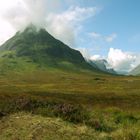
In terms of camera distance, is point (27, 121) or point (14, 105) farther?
point (14, 105)

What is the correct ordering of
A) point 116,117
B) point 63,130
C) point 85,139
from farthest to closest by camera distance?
point 116,117
point 63,130
point 85,139

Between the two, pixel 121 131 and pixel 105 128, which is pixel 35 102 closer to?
pixel 105 128

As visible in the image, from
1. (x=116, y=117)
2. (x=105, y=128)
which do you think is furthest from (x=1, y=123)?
(x=116, y=117)

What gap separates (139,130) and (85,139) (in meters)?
2.56

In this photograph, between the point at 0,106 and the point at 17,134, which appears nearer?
the point at 17,134

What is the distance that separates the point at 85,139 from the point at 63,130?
3.62ft

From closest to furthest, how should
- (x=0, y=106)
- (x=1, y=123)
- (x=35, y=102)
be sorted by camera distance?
(x=1, y=123) < (x=0, y=106) < (x=35, y=102)

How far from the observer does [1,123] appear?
522 inches

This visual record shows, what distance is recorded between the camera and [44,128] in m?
12.5

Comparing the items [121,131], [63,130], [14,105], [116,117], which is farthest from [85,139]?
[116,117]

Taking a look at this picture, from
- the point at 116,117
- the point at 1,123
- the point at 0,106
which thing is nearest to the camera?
the point at 1,123

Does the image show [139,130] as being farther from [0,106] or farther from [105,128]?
[0,106]

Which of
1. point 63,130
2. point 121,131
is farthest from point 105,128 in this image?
point 63,130

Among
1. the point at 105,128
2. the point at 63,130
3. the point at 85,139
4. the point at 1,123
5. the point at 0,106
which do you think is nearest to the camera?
the point at 85,139
